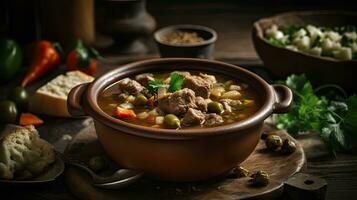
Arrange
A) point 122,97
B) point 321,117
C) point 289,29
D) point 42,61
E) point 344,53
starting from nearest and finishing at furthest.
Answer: point 122,97 → point 321,117 → point 344,53 → point 42,61 → point 289,29

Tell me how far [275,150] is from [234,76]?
50 cm

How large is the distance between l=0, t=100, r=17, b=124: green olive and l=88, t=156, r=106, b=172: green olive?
1.04 metres

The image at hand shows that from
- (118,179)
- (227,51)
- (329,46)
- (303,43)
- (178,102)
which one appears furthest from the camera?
(227,51)

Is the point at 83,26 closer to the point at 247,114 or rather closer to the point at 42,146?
the point at 42,146

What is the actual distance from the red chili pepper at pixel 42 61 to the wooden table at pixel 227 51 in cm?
10

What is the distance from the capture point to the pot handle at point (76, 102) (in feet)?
10.3

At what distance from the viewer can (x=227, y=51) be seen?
17.7ft

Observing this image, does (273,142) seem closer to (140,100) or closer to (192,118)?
(192,118)

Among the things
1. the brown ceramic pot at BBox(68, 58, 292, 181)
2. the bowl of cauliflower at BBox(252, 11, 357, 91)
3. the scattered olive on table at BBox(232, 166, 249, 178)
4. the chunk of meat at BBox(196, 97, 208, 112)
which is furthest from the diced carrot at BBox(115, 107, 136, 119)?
the bowl of cauliflower at BBox(252, 11, 357, 91)

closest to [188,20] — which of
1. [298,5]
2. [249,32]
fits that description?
[249,32]

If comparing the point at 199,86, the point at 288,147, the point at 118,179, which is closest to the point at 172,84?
the point at 199,86

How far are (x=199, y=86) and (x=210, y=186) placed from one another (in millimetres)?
558

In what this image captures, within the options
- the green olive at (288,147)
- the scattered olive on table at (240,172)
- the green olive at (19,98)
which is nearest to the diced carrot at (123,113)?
the scattered olive on table at (240,172)

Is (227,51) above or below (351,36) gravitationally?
below
